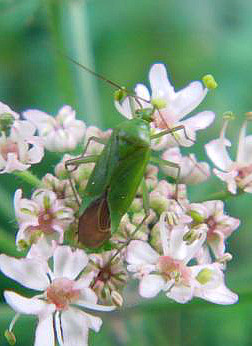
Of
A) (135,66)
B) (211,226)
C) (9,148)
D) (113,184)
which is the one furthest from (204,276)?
(135,66)

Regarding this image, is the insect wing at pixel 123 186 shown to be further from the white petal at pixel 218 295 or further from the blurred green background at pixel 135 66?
the blurred green background at pixel 135 66

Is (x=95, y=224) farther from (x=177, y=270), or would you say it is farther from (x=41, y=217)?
(x=177, y=270)

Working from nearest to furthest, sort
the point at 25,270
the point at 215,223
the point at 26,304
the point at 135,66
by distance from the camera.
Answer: the point at 26,304, the point at 25,270, the point at 215,223, the point at 135,66

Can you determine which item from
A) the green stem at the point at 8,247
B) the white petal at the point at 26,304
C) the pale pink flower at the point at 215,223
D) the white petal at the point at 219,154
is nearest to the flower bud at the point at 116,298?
the white petal at the point at 26,304

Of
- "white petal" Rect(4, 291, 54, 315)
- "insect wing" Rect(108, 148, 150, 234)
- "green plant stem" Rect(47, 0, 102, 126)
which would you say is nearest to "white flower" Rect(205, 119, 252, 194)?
"insect wing" Rect(108, 148, 150, 234)

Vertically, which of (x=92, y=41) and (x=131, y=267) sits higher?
(x=92, y=41)

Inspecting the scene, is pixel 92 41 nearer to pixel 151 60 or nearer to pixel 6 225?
pixel 151 60

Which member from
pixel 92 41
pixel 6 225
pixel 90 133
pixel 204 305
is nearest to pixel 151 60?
pixel 92 41
